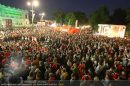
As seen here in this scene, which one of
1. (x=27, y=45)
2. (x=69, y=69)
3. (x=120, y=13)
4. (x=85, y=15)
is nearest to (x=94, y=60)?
(x=69, y=69)

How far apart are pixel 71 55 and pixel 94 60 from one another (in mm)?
2612

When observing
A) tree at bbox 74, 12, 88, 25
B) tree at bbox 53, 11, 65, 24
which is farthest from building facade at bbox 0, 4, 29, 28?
tree at bbox 74, 12, 88, 25

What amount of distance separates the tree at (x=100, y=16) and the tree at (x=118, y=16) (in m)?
5.00

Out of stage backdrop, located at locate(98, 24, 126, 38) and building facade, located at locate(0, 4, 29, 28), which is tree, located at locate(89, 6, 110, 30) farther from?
building facade, located at locate(0, 4, 29, 28)

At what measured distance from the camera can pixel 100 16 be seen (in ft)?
257

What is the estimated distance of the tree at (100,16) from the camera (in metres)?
77.8

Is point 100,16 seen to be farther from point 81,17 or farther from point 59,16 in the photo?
point 81,17

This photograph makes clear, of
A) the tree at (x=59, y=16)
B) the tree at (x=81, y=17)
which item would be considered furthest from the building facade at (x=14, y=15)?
the tree at (x=81, y=17)

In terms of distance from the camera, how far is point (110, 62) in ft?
60.7

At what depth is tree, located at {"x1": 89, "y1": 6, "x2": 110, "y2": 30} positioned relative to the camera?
255 feet

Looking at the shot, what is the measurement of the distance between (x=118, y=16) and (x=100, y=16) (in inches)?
292

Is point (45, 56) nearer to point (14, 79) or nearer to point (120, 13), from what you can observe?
point (14, 79)

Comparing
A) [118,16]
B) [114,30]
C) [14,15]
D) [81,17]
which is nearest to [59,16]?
[81,17]

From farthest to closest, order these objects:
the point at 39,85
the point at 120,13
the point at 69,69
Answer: the point at 120,13
the point at 69,69
the point at 39,85
